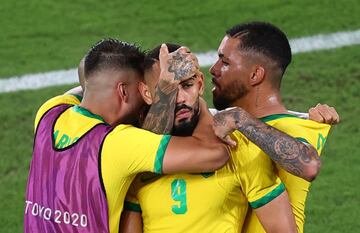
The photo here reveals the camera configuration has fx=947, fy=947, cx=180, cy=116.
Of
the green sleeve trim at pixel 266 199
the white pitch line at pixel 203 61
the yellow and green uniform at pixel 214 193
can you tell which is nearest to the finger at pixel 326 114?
the yellow and green uniform at pixel 214 193

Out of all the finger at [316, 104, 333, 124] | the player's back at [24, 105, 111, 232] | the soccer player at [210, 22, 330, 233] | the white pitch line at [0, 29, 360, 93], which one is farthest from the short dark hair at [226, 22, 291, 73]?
Result: the white pitch line at [0, 29, 360, 93]

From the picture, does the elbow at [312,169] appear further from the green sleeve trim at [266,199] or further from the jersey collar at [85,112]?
the jersey collar at [85,112]

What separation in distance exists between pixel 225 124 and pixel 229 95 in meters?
0.55

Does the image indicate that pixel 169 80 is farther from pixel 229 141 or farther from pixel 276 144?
pixel 276 144

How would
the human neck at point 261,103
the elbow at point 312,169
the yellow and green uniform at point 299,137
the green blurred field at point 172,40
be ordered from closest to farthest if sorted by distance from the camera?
1. the elbow at point 312,169
2. the yellow and green uniform at point 299,137
3. the human neck at point 261,103
4. the green blurred field at point 172,40

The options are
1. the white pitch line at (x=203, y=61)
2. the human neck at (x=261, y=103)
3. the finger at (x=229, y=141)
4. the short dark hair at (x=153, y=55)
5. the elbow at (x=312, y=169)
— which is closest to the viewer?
the elbow at (x=312, y=169)

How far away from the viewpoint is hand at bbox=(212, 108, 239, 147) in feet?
14.1

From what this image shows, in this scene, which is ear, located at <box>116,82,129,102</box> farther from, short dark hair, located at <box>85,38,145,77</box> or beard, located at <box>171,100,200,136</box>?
beard, located at <box>171,100,200,136</box>

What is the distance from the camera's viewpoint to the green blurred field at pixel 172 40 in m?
7.76

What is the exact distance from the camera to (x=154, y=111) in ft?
14.7

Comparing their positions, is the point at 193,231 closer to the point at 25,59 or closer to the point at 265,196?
the point at 265,196

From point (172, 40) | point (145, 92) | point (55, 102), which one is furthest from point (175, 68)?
point (172, 40)

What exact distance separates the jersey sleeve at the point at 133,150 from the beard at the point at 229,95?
24.0 inches

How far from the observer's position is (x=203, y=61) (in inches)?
354
